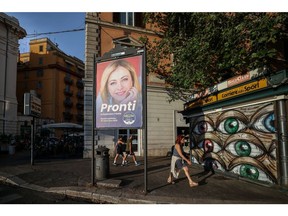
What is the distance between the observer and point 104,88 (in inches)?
301

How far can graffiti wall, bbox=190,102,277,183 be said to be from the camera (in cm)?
743

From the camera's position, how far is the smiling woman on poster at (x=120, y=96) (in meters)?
7.13

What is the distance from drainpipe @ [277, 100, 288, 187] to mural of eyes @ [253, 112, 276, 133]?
0.94ft

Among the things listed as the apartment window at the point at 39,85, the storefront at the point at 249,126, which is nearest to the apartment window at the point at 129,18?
the storefront at the point at 249,126

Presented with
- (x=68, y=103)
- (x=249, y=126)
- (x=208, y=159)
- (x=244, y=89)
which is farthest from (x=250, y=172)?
(x=68, y=103)

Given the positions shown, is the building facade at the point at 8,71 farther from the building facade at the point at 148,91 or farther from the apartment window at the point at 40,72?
the apartment window at the point at 40,72

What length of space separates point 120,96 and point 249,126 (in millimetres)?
4380

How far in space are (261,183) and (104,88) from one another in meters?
5.68

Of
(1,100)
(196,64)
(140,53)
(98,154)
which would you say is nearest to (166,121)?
(196,64)

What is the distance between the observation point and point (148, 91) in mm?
16547

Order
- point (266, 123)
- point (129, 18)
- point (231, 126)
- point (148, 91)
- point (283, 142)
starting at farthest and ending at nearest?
point (129, 18) → point (148, 91) → point (231, 126) → point (266, 123) → point (283, 142)

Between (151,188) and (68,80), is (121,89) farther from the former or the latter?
(68,80)

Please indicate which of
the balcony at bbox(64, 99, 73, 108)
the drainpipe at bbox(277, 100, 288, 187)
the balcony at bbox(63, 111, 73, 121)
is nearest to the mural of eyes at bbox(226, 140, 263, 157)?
the drainpipe at bbox(277, 100, 288, 187)
